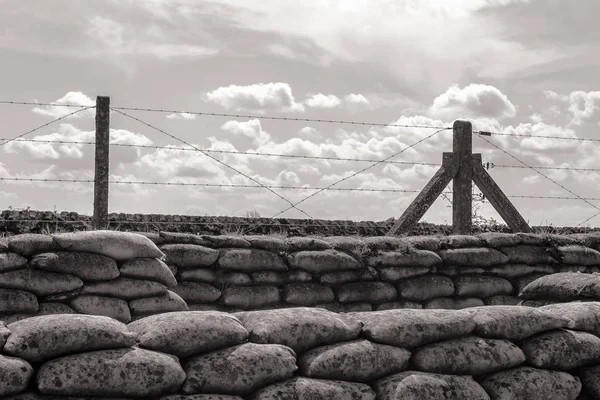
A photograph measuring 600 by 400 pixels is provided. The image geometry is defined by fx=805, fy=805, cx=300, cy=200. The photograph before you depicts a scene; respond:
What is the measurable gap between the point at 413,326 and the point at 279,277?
3.06m

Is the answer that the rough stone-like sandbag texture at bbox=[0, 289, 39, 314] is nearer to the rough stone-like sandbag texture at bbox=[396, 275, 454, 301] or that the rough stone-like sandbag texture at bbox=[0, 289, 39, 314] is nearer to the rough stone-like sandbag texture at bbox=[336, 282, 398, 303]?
the rough stone-like sandbag texture at bbox=[336, 282, 398, 303]

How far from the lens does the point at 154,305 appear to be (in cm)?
579

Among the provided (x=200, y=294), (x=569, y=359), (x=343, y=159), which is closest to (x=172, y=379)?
(x=569, y=359)

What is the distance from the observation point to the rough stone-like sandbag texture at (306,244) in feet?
22.4

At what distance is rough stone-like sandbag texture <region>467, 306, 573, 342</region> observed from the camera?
3967 mm

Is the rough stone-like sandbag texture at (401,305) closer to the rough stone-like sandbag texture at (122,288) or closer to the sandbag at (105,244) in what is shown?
the rough stone-like sandbag texture at (122,288)

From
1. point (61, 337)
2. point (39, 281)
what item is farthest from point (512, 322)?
point (39, 281)

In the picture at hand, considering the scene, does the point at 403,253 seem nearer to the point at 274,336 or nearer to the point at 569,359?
the point at 569,359

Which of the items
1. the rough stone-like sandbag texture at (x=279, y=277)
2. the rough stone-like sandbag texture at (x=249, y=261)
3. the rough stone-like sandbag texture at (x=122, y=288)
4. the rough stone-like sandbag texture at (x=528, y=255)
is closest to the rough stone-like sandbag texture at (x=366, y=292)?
the rough stone-like sandbag texture at (x=279, y=277)

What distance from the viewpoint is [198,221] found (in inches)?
356

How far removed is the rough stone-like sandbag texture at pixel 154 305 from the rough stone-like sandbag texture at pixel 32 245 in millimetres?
687

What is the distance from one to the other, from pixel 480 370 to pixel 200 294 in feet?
10.2

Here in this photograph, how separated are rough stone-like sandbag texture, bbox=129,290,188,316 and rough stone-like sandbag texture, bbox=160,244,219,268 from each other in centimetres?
57

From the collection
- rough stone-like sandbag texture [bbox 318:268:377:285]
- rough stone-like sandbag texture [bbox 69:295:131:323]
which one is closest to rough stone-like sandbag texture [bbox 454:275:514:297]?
rough stone-like sandbag texture [bbox 318:268:377:285]
